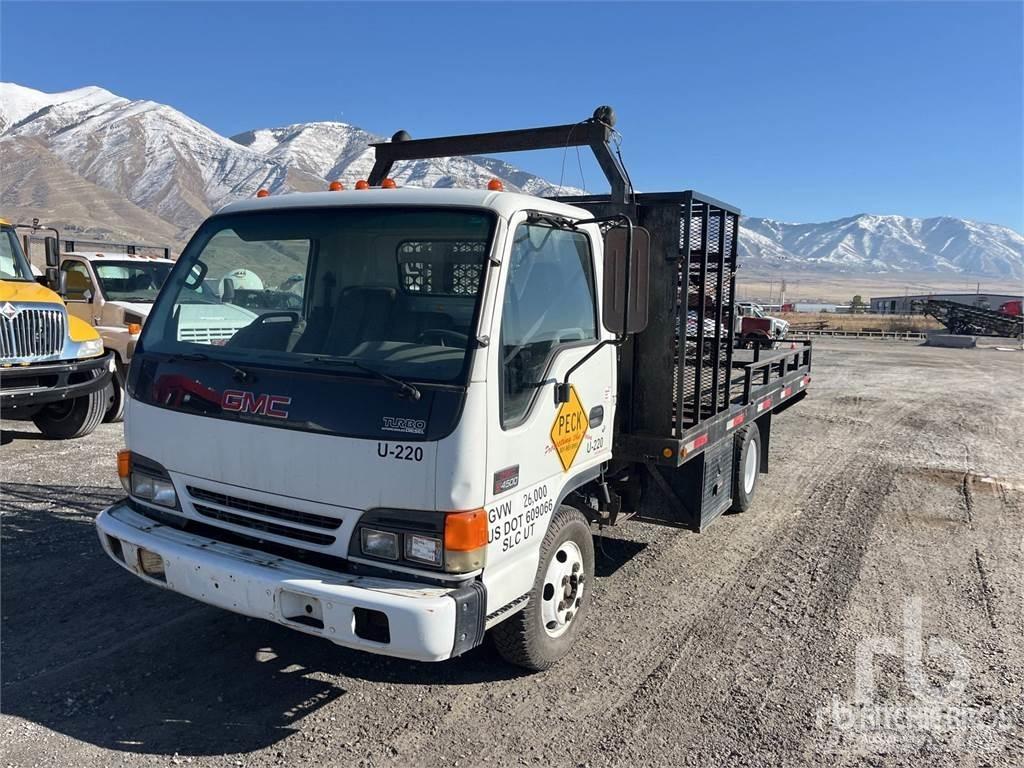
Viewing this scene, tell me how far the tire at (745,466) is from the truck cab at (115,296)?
283 inches

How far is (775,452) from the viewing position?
982 cm

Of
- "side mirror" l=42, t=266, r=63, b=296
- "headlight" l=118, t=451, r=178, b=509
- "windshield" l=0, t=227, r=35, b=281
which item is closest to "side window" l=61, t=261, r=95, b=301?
"side mirror" l=42, t=266, r=63, b=296

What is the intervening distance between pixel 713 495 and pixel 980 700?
208cm

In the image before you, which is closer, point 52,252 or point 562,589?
point 562,589

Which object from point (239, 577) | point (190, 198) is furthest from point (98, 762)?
point (190, 198)

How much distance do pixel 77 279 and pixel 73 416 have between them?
125 inches

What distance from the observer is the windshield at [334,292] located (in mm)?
3467

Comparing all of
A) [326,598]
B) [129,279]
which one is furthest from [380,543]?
[129,279]

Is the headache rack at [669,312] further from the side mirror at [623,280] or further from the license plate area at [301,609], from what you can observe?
the license plate area at [301,609]

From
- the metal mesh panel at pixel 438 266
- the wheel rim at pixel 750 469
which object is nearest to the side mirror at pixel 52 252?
the metal mesh panel at pixel 438 266

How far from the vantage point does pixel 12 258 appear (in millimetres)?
8938

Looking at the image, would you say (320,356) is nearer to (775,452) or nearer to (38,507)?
(38,507)

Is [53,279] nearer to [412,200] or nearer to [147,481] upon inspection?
[147,481]

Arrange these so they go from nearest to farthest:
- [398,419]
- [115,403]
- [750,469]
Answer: [398,419]
[750,469]
[115,403]
